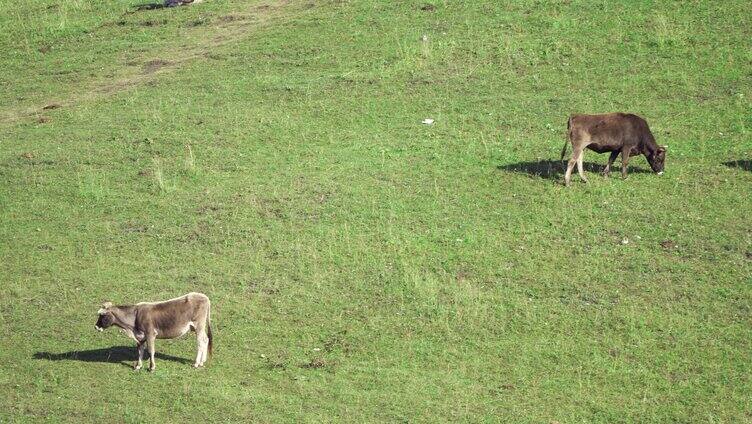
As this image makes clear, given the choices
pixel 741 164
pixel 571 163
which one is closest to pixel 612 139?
pixel 571 163

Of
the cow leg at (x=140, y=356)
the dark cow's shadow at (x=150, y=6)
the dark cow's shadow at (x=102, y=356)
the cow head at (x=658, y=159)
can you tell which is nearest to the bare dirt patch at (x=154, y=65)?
the dark cow's shadow at (x=150, y=6)

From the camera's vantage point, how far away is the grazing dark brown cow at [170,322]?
54.1ft

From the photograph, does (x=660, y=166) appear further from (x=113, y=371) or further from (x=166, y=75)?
(x=166, y=75)

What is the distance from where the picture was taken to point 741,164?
2248 cm

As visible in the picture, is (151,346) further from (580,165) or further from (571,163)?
(580,165)

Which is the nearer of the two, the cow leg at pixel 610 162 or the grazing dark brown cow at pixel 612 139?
the grazing dark brown cow at pixel 612 139

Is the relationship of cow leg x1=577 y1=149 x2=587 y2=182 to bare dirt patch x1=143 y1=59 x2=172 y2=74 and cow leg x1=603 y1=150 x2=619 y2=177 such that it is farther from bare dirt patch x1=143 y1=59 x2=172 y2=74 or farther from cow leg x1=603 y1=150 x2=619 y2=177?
bare dirt patch x1=143 y1=59 x2=172 y2=74

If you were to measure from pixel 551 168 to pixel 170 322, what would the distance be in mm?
9002

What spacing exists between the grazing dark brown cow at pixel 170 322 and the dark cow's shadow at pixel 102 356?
16.6 inches

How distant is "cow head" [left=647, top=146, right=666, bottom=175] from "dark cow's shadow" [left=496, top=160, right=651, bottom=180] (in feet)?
1.06

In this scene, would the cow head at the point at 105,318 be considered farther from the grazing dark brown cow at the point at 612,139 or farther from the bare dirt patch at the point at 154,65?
the bare dirt patch at the point at 154,65

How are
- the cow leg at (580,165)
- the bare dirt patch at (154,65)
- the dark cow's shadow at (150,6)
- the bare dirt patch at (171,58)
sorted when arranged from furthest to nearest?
the dark cow's shadow at (150,6)
the bare dirt patch at (154,65)
the bare dirt patch at (171,58)
the cow leg at (580,165)

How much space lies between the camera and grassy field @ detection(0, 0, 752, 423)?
16.1m

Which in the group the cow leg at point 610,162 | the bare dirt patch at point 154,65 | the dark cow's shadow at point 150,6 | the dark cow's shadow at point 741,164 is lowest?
the dark cow's shadow at point 741,164
